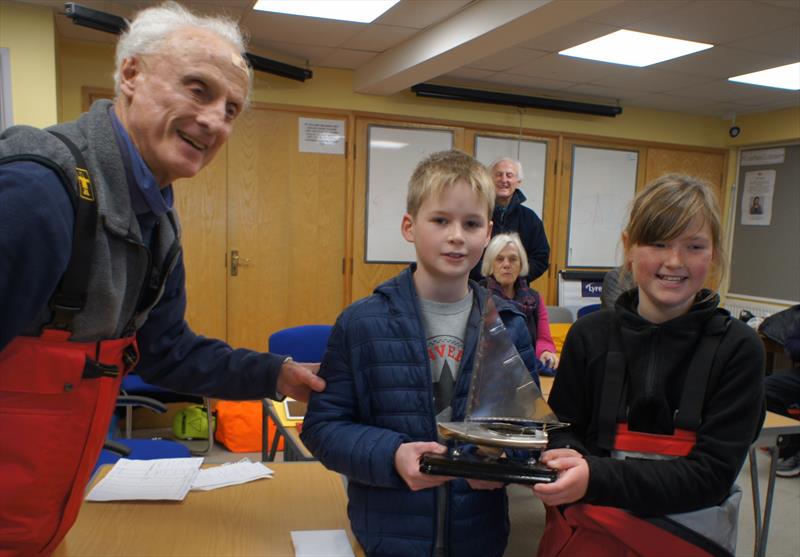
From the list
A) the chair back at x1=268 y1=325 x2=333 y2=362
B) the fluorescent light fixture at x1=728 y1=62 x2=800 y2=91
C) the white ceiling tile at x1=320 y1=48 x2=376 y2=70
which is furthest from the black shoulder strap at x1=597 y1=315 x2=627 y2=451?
the fluorescent light fixture at x1=728 y1=62 x2=800 y2=91

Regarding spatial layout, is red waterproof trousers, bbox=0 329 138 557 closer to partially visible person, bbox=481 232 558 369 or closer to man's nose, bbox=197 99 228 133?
man's nose, bbox=197 99 228 133

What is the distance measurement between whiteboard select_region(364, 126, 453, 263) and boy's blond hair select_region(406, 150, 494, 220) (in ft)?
13.0

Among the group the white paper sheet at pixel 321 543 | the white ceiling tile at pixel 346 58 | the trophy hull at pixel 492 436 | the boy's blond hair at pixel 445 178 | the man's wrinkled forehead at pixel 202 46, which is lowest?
the white paper sheet at pixel 321 543

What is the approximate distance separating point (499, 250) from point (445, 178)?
80.2 inches

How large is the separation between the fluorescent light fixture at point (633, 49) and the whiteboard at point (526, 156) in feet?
4.10

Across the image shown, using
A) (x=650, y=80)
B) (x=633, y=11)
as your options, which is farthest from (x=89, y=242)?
(x=650, y=80)

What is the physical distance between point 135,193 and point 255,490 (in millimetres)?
802

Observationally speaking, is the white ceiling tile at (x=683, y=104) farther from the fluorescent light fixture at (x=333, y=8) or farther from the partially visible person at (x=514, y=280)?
the partially visible person at (x=514, y=280)

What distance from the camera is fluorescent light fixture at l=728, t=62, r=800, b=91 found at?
4809 mm

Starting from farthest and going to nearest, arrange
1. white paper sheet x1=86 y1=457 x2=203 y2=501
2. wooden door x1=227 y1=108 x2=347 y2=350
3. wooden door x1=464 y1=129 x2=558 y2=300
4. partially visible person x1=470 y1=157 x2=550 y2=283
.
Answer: wooden door x1=464 y1=129 x2=558 y2=300 < wooden door x1=227 y1=108 x2=347 y2=350 < partially visible person x1=470 y1=157 x2=550 y2=283 < white paper sheet x1=86 y1=457 x2=203 y2=501

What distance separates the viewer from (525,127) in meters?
5.78

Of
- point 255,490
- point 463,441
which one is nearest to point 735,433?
point 463,441

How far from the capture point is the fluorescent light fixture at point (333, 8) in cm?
361

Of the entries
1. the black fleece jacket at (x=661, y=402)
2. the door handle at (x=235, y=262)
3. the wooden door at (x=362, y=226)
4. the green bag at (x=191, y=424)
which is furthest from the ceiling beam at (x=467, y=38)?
the green bag at (x=191, y=424)
